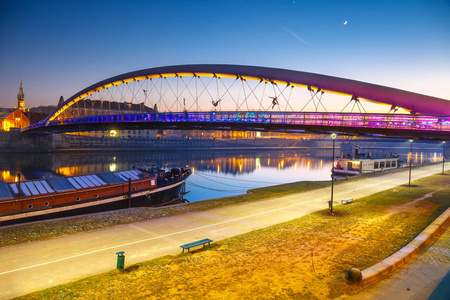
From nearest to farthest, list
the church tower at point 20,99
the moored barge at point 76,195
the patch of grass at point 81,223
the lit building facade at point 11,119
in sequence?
the patch of grass at point 81,223 < the moored barge at point 76,195 < the lit building facade at point 11,119 < the church tower at point 20,99

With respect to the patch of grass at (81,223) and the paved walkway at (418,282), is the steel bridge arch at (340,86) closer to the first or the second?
the patch of grass at (81,223)

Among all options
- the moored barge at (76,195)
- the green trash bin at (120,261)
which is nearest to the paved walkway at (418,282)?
the green trash bin at (120,261)

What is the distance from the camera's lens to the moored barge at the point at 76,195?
15784 mm

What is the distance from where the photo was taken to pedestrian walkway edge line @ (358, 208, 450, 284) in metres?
8.03

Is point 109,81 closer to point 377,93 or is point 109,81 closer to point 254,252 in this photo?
point 377,93

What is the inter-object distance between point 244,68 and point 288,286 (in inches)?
1353

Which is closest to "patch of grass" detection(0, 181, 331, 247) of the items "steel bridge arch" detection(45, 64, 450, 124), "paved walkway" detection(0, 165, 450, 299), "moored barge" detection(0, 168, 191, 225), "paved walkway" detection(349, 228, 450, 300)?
"paved walkway" detection(0, 165, 450, 299)

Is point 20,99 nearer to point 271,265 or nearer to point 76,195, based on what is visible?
point 76,195

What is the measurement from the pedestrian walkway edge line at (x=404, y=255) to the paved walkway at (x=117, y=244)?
5.89 meters

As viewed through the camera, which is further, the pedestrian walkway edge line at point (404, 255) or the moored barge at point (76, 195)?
the moored barge at point (76, 195)

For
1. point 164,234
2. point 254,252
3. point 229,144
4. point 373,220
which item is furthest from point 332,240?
point 229,144

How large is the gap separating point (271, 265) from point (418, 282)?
4.09 m

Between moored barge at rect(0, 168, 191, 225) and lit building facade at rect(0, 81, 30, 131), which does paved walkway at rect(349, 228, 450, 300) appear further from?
lit building facade at rect(0, 81, 30, 131)

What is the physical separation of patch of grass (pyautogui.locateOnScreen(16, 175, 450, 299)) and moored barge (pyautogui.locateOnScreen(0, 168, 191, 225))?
1077 centimetres
